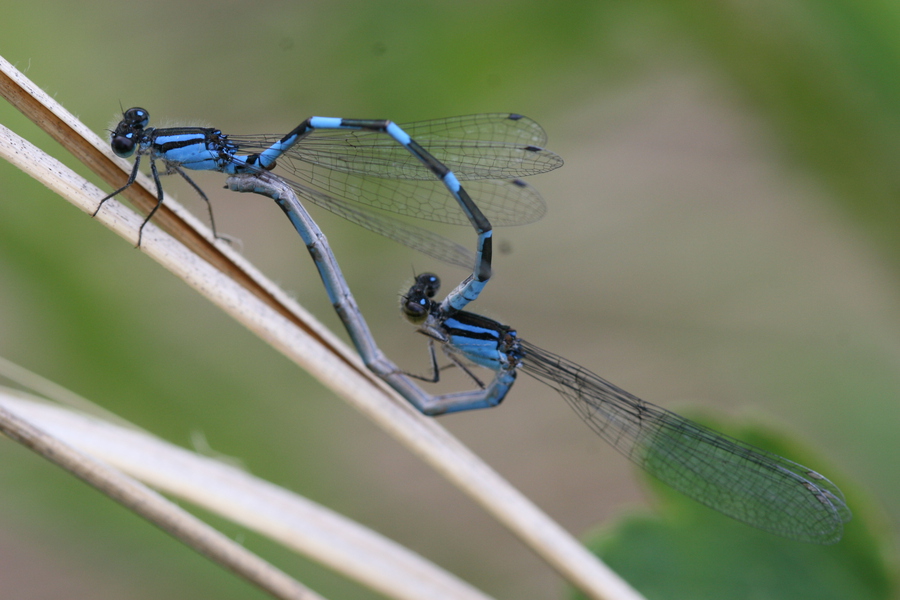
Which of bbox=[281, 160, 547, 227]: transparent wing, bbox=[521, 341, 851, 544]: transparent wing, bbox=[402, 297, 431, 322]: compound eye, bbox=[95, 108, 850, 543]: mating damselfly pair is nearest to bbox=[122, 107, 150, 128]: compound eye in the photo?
bbox=[95, 108, 850, 543]: mating damselfly pair

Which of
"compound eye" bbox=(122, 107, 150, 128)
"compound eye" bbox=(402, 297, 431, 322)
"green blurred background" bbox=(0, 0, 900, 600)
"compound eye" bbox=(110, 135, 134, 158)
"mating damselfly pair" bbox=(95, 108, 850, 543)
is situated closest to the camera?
"compound eye" bbox=(110, 135, 134, 158)

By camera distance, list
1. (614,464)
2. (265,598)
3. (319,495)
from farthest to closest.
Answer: (614,464), (319,495), (265,598)

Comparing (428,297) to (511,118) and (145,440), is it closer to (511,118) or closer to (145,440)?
(511,118)

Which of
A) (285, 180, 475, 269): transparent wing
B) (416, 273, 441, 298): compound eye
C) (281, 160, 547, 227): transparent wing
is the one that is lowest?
(416, 273, 441, 298): compound eye

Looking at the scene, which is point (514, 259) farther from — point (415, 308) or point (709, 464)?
point (709, 464)

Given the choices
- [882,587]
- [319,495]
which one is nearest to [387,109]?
[319,495]

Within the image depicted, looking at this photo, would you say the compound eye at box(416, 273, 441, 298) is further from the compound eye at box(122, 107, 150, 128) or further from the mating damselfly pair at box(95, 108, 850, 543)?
the compound eye at box(122, 107, 150, 128)

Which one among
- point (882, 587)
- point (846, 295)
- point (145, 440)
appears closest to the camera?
point (145, 440)
